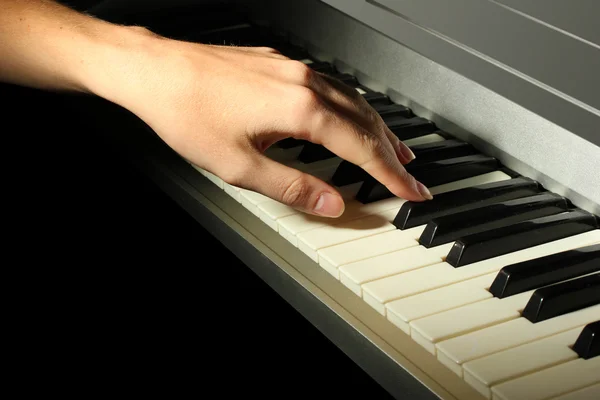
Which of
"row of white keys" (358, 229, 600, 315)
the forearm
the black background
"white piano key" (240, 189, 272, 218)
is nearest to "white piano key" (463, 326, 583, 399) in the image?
"row of white keys" (358, 229, 600, 315)

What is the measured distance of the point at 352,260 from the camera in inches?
43.4

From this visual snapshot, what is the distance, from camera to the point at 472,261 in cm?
110

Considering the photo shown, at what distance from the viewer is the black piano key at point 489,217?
115 cm

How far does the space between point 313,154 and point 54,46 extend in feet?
1.47

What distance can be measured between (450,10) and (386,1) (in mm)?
154

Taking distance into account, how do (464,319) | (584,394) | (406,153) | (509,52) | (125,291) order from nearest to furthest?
(584,394) → (464,319) → (509,52) → (406,153) → (125,291)

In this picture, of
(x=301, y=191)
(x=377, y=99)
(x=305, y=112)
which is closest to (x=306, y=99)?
(x=305, y=112)

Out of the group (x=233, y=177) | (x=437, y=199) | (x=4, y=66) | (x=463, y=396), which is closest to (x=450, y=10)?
(x=437, y=199)

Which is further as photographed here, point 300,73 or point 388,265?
point 300,73

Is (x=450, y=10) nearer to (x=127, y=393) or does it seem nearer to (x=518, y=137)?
(x=518, y=137)

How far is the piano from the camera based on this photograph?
3.08 feet

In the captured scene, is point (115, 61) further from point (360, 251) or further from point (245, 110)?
point (360, 251)

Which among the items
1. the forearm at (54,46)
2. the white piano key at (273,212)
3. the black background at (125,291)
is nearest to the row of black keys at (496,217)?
the white piano key at (273,212)

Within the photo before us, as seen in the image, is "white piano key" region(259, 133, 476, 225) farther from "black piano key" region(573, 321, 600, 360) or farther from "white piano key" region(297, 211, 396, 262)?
"black piano key" region(573, 321, 600, 360)
